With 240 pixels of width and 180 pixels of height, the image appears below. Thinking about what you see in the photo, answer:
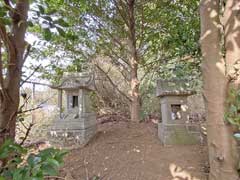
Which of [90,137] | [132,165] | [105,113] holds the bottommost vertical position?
[132,165]

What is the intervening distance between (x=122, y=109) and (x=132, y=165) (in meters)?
3.22

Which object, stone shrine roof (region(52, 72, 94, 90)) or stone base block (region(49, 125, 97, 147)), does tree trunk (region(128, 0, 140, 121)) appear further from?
stone base block (region(49, 125, 97, 147))

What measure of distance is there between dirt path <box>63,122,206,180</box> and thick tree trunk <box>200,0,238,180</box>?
1.45ft

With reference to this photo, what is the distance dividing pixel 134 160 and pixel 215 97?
155 cm

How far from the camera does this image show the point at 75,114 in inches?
175

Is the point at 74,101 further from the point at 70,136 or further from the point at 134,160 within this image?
the point at 134,160

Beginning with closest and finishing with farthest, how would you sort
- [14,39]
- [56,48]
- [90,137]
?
[14,39] → [90,137] → [56,48]

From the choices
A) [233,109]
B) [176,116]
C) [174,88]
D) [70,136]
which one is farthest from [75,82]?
[233,109]

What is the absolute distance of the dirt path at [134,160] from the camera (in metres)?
3.12

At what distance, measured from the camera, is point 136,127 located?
486 centimetres

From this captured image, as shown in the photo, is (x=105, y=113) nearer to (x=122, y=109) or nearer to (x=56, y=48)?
(x=122, y=109)

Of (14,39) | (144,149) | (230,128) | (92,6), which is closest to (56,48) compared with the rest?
(92,6)

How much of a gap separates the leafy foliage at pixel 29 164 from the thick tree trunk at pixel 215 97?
2.33 meters

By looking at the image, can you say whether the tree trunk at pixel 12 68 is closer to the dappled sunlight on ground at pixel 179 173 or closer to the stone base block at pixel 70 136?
the dappled sunlight on ground at pixel 179 173
